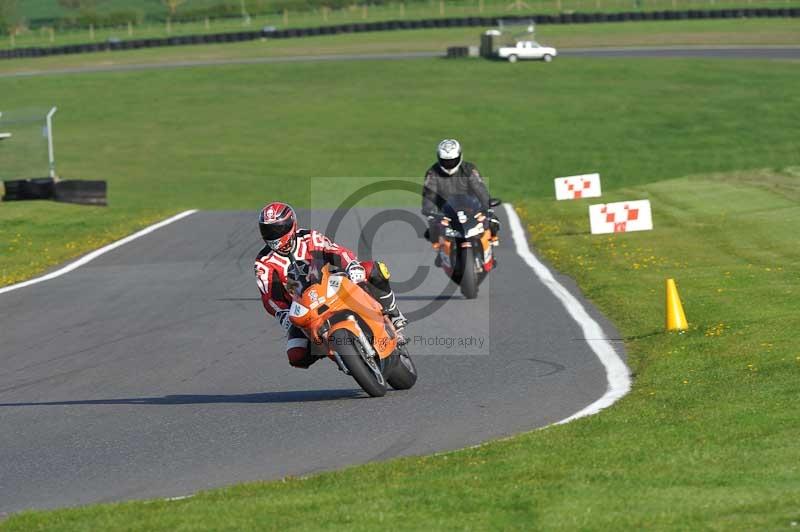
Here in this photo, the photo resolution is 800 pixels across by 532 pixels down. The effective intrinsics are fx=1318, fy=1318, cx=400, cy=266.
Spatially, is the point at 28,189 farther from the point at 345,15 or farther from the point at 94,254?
the point at 345,15

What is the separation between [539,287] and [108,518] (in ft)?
34.2

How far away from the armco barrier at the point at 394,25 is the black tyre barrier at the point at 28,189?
48.2 m

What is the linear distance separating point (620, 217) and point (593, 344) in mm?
11069

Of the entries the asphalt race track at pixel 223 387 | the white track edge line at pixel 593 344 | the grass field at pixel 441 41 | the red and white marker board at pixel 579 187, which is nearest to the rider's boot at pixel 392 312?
the asphalt race track at pixel 223 387

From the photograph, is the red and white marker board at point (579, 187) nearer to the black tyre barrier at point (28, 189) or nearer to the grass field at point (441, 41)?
the black tyre barrier at point (28, 189)

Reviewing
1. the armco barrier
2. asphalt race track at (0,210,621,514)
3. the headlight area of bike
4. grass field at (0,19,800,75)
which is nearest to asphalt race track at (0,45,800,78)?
grass field at (0,19,800,75)

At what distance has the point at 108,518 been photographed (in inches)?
275

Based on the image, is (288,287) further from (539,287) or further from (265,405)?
(539,287)

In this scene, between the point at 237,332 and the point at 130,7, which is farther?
the point at 130,7

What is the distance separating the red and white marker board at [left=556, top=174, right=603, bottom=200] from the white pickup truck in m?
30.9

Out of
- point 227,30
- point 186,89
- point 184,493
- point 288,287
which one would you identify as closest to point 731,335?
point 288,287

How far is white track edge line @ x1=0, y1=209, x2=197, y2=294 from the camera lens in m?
19.4

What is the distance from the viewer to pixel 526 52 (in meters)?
61.6

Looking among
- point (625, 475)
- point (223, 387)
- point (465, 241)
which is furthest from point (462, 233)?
point (625, 475)
